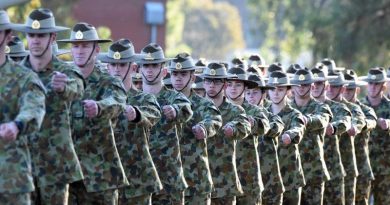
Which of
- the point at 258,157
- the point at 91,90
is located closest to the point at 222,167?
the point at 258,157

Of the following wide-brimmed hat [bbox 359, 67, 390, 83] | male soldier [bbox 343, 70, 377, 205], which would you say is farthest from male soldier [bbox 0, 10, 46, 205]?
wide-brimmed hat [bbox 359, 67, 390, 83]

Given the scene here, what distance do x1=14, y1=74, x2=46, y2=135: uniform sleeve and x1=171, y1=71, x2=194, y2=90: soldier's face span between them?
13.6 feet

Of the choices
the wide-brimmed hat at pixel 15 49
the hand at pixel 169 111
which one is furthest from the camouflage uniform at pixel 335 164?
the wide-brimmed hat at pixel 15 49

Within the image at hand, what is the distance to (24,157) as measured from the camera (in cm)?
999

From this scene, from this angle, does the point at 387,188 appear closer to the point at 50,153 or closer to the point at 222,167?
the point at 222,167

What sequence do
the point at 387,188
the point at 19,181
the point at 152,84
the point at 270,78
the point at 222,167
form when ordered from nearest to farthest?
1. the point at 19,181
2. the point at 152,84
3. the point at 222,167
4. the point at 270,78
5. the point at 387,188

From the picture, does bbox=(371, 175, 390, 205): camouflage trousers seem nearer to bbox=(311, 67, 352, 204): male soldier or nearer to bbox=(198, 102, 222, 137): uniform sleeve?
bbox=(311, 67, 352, 204): male soldier

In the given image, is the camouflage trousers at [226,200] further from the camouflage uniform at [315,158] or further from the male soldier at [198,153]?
the camouflage uniform at [315,158]

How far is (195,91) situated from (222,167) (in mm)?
1248

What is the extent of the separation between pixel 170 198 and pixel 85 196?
6.26ft

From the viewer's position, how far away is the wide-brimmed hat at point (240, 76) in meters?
15.0

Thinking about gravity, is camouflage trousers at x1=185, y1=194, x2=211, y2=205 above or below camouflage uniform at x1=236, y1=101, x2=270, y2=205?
below

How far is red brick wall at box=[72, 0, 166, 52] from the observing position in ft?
165

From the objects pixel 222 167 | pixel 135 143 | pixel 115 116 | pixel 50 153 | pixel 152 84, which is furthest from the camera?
pixel 222 167
